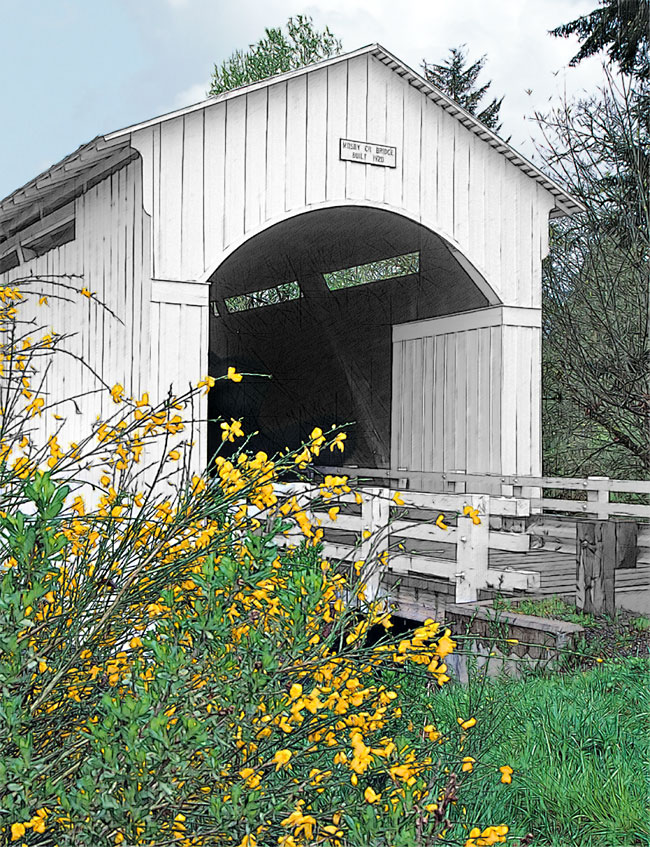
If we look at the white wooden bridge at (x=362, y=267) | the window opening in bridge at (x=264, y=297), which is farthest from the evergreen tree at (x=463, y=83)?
the window opening in bridge at (x=264, y=297)

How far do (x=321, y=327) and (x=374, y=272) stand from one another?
77cm

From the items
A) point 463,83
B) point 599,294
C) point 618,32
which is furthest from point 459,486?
point 618,32

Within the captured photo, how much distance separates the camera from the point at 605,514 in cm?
638

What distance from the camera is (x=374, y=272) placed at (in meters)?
8.16

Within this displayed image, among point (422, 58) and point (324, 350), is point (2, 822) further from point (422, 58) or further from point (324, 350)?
point (324, 350)

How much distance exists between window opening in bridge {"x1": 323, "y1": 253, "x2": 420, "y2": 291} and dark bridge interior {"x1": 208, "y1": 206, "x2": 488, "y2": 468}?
76 mm

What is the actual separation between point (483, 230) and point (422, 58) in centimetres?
119

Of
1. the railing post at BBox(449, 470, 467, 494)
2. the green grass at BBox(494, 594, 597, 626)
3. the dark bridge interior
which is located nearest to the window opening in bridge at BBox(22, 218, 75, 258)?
the dark bridge interior

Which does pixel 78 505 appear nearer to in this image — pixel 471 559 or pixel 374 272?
pixel 471 559

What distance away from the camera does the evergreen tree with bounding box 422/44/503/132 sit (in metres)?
5.84

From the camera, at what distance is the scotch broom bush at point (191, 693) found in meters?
1.30

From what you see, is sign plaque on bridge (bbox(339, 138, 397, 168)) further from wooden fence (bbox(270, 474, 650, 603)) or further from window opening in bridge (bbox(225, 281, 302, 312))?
window opening in bridge (bbox(225, 281, 302, 312))

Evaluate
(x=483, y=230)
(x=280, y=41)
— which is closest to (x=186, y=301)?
(x=280, y=41)

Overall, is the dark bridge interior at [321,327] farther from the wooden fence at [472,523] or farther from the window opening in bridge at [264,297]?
the wooden fence at [472,523]
